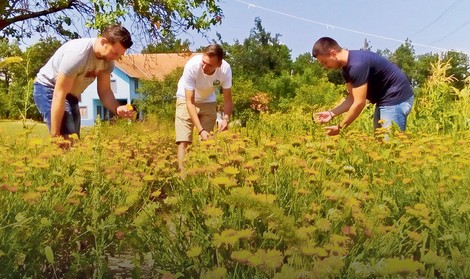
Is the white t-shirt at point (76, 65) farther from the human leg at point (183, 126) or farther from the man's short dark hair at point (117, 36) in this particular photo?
the human leg at point (183, 126)

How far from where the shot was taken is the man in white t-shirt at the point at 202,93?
524cm

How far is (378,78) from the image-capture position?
5.19 metres

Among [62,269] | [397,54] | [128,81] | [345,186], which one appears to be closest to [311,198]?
[345,186]

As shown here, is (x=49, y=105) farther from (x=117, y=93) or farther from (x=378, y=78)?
(x=117, y=93)

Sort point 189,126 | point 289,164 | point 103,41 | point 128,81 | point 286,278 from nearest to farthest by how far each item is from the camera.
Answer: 1. point 286,278
2. point 289,164
3. point 103,41
4. point 189,126
5. point 128,81

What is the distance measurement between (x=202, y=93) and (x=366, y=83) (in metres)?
1.66

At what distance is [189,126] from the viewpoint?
5.87m

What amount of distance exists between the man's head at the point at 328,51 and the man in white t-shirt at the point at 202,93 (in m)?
0.86

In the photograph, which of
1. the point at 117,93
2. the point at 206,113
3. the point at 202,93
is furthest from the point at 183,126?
the point at 117,93

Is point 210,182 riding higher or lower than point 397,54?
lower

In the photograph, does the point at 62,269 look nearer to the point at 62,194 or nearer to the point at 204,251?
the point at 62,194

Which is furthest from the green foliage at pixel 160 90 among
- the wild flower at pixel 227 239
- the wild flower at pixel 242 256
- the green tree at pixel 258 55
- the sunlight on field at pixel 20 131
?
the wild flower at pixel 242 256

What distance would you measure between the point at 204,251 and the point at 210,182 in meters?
0.66

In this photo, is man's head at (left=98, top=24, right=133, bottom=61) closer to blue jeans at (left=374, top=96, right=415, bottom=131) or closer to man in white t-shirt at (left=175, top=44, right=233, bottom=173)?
man in white t-shirt at (left=175, top=44, right=233, bottom=173)
